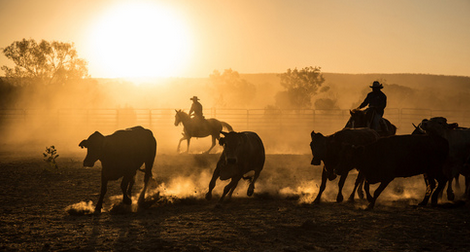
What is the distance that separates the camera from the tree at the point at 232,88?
201ft

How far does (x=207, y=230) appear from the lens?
22.0ft

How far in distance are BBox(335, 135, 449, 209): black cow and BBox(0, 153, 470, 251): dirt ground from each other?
0.58m

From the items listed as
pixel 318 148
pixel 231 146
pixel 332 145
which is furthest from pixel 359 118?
pixel 231 146

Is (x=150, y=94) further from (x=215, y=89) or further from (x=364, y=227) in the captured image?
(x=364, y=227)

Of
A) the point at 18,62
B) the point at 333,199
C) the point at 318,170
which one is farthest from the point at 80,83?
the point at 333,199

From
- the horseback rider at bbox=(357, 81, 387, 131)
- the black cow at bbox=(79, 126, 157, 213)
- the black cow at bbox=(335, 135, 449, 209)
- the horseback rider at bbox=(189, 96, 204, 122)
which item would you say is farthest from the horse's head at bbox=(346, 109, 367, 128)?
the horseback rider at bbox=(189, 96, 204, 122)

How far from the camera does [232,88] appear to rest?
61312mm

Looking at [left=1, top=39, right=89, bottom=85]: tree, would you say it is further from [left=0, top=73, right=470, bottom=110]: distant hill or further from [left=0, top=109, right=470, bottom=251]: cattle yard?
[left=0, top=109, right=470, bottom=251]: cattle yard

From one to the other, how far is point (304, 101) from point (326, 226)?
157ft

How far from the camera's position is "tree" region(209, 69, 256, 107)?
201 ft

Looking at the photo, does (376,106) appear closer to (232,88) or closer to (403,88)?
(232,88)

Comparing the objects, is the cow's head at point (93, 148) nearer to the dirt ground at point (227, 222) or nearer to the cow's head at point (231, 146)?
the dirt ground at point (227, 222)

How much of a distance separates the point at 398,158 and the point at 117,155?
16.1ft

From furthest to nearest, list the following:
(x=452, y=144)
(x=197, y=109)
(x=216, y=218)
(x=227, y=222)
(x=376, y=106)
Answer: (x=197, y=109)
(x=376, y=106)
(x=452, y=144)
(x=216, y=218)
(x=227, y=222)
